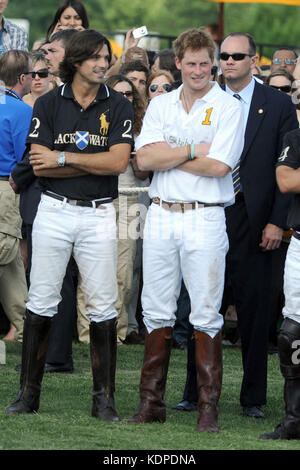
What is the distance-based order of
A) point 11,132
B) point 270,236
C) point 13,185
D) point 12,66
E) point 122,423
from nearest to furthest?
point 122,423 → point 270,236 → point 13,185 → point 11,132 → point 12,66

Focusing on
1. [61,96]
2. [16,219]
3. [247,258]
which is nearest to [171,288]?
[247,258]

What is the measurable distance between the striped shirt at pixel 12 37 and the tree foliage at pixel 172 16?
134 ft

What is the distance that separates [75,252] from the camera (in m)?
7.13

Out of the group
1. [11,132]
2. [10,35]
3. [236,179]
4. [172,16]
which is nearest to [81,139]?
[236,179]

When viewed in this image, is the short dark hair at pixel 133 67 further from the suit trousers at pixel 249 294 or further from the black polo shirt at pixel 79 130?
the black polo shirt at pixel 79 130

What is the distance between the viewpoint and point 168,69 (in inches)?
474

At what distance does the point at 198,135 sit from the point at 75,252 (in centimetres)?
111

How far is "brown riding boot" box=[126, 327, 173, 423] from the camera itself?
6.98m

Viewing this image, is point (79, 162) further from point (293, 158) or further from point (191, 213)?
point (293, 158)

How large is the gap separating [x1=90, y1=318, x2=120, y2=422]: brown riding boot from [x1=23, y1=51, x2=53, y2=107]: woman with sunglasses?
12.5 feet

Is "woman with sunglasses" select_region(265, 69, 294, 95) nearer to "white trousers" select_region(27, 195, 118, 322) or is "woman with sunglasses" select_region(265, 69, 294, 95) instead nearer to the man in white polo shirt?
the man in white polo shirt

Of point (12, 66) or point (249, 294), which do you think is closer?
point (249, 294)

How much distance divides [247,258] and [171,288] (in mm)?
906
